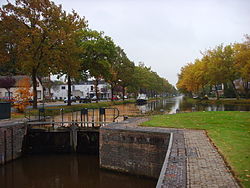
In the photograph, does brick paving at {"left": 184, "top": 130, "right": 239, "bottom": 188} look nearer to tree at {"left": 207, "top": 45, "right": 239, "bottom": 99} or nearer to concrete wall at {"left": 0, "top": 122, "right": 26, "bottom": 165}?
concrete wall at {"left": 0, "top": 122, "right": 26, "bottom": 165}

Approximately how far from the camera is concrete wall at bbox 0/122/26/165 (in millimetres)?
14112

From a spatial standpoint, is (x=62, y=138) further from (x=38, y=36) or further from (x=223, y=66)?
(x=223, y=66)

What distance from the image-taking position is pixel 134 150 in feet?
38.4

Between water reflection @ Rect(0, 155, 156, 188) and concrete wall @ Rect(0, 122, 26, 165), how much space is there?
1.64 feet

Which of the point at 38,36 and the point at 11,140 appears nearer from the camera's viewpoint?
the point at 11,140

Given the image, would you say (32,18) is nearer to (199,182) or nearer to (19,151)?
(19,151)

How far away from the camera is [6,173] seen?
12875mm

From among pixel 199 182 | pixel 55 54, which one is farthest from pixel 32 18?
pixel 199 182

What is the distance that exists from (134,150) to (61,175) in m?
4.31

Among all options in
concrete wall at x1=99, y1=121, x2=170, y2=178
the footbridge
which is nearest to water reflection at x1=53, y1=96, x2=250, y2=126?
the footbridge

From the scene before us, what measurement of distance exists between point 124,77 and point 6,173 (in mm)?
40054

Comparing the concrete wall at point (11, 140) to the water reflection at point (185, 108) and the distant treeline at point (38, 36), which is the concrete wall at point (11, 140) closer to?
the distant treeline at point (38, 36)

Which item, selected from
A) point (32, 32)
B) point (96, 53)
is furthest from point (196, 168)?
point (96, 53)

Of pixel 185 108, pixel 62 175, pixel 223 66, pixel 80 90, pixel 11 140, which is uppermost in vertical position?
pixel 223 66
